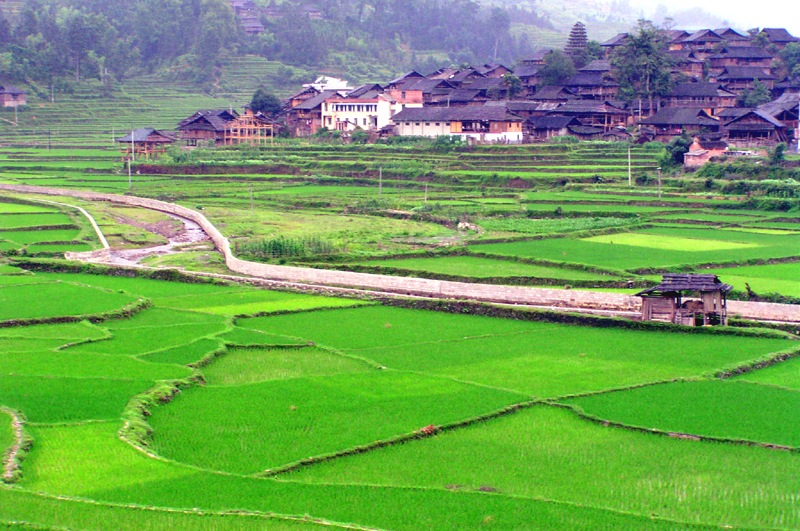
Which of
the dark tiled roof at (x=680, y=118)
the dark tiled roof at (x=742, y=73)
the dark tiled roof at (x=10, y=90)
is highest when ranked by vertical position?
the dark tiled roof at (x=742, y=73)

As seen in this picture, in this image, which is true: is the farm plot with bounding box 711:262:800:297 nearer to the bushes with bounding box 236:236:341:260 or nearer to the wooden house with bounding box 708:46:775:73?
the bushes with bounding box 236:236:341:260

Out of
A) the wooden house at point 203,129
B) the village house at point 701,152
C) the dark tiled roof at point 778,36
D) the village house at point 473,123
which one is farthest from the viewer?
the dark tiled roof at point 778,36

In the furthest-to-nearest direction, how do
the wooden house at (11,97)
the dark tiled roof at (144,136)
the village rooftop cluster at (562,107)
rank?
the wooden house at (11,97) → the dark tiled roof at (144,136) → the village rooftop cluster at (562,107)

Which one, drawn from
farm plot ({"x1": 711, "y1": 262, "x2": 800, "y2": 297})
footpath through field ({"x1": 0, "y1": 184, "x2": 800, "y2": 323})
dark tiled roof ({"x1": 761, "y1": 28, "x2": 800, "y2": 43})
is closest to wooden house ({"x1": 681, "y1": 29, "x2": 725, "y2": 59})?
dark tiled roof ({"x1": 761, "y1": 28, "x2": 800, "y2": 43})

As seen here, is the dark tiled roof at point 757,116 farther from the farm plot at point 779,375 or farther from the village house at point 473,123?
the farm plot at point 779,375

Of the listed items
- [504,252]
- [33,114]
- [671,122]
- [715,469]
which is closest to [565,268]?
[504,252]

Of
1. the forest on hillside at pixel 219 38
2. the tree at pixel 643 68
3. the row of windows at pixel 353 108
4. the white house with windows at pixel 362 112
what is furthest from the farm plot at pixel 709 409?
the forest on hillside at pixel 219 38
